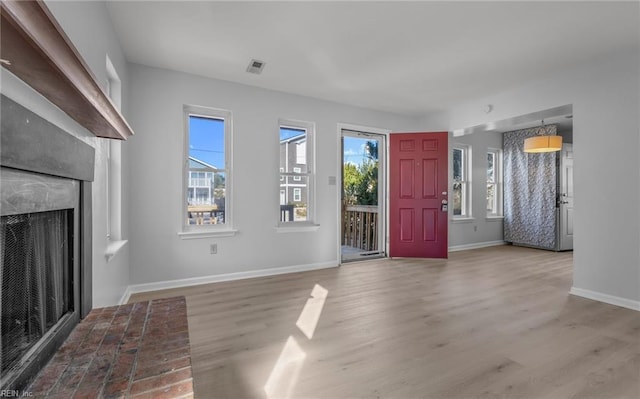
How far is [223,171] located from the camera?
12.1 feet

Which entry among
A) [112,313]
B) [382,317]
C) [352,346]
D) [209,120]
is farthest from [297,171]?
[112,313]

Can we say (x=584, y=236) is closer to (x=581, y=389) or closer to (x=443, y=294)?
(x=443, y=294)

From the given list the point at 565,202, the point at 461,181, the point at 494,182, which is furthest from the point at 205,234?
the point at 565,202

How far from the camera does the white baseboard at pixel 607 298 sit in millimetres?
2791

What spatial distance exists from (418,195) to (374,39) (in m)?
2.89

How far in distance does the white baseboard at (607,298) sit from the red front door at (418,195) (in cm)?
185

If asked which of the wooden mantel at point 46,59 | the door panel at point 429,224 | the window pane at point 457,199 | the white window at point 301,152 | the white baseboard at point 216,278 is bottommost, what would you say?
the white baseboard at point 216,278

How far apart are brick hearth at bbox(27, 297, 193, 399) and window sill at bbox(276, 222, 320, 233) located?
8.27ft

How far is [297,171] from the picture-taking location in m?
4.22

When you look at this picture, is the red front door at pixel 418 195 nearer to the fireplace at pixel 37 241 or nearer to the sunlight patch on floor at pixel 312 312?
the sunlight patch on floor at pixel 312 312

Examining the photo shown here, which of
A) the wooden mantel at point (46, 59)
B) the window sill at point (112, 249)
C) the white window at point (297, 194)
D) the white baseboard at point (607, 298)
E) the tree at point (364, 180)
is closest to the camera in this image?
the wooden mantel at point (46, 59)

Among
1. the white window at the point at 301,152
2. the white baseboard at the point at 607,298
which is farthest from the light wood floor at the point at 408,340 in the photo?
the white window at the point at 301,152

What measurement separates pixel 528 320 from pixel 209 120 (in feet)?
12.6

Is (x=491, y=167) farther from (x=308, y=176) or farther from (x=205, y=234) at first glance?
(x=205, y=234)
